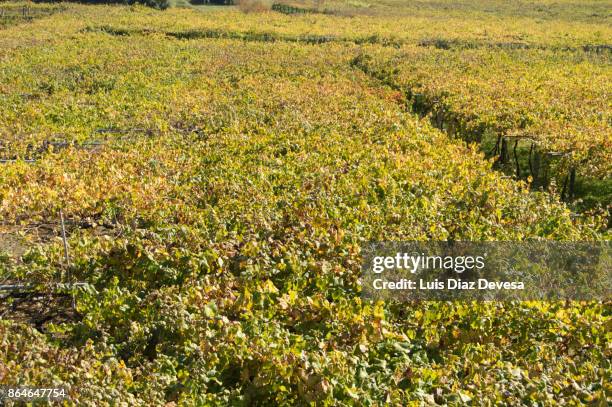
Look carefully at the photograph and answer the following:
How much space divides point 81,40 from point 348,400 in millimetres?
41182

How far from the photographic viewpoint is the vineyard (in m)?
5.20

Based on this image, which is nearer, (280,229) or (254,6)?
(280,229)

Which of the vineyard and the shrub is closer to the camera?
the vineyard

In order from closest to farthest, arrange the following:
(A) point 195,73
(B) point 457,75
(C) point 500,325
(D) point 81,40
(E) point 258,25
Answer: (C) point 500,325 < (B) point 457,75 < (A) point 195,73 < (D) point 81,40 < (E) point 258,25

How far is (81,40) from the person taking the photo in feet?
132

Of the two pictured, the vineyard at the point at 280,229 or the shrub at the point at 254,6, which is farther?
the shrub at the point at 254,6

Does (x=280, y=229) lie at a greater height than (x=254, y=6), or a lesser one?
lesser

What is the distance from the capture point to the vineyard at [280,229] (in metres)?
5.20

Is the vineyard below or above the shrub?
below

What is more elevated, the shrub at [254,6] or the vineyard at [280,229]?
the shrub at [254,6]

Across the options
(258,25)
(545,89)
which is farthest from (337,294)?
(258,25)

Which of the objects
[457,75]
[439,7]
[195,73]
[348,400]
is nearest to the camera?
[348,400]

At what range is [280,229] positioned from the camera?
8.37m

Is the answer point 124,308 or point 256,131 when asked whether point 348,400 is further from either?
point 256,131
